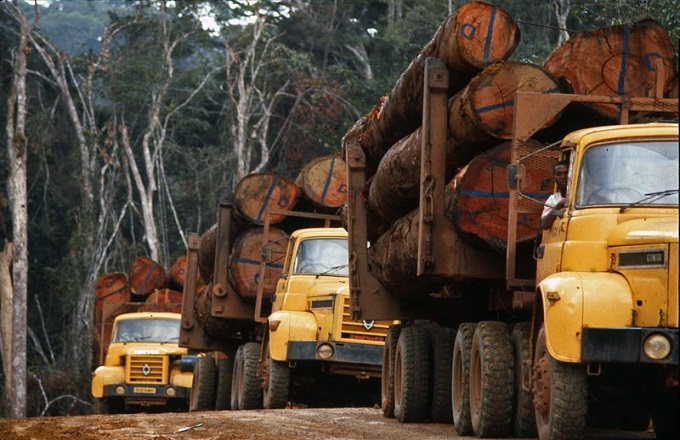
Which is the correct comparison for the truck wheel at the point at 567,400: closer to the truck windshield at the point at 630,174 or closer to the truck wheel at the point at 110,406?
the truck windshield at the point at 630,174

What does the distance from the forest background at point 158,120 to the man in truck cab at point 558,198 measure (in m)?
31.8

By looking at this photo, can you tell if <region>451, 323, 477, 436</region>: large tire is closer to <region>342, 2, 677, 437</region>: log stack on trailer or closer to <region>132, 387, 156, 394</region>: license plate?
<region>342, 2, 677, 437</region>: log stack on trailer

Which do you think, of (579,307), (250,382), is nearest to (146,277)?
(250,382)

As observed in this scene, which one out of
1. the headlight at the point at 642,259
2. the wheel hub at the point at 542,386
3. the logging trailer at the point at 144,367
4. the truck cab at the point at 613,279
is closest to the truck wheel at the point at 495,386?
the truck cab at the point at 613,279

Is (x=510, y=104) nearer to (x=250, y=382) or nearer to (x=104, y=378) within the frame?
(x=250, y=382)

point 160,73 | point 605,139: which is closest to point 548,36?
point 160,73

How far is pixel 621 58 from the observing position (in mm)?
11734

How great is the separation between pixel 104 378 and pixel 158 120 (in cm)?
2189

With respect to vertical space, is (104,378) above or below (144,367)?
below

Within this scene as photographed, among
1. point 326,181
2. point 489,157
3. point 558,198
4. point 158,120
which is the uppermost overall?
point 158,120

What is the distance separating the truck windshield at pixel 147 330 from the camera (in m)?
26.9

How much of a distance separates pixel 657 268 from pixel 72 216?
4035cm

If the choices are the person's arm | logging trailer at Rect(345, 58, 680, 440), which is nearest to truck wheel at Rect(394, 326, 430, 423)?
logging trailer at Rect(345, 58, 680, 440)

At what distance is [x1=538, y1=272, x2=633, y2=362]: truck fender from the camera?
9117 millimetres
